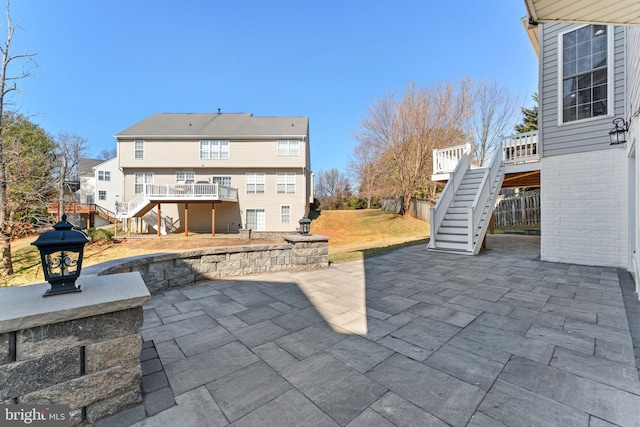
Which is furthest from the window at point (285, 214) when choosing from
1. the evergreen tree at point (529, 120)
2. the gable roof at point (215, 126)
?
the evergreen tree at point (529, 120)

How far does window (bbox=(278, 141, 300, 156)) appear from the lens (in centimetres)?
1769

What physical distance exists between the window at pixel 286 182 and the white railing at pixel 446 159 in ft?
33.2

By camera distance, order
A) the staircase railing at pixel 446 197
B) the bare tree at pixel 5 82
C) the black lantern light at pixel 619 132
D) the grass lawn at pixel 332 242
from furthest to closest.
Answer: the grass lawn at pixel 332 242
the bare tree at pixel 5 82
the staircase railing at pixel 446 197
the black lantern light at pixel 619 132

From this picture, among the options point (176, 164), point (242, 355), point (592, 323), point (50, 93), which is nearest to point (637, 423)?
point (592, 323)

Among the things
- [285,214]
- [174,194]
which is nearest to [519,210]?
[285,214]

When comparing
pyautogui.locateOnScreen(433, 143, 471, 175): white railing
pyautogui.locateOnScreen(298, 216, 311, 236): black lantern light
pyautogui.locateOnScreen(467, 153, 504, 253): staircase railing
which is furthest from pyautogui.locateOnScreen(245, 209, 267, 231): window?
pyautogui.locateOnScreen(467, 153, 504, 253): staircase railing

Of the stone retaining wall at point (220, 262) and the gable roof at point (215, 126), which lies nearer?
the stone retaining wall at point (220, 262)

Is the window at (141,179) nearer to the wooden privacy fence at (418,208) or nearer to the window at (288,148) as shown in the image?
the window at (288,148)

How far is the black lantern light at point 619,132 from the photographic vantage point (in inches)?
204

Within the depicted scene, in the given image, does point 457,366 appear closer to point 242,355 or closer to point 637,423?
point 637,423

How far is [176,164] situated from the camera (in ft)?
57.5

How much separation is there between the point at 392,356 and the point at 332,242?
12.8m

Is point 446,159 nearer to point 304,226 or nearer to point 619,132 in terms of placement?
point 619,132

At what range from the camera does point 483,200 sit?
783cm
